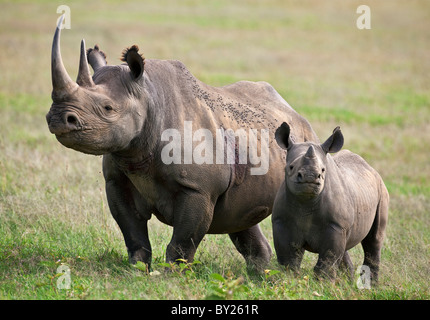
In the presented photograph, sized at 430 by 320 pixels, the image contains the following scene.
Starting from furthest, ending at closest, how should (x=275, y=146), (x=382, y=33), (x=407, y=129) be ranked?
(x=382, y=33), (x=407, y=129), (x=275, y=146)

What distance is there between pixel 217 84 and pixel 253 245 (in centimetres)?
1520

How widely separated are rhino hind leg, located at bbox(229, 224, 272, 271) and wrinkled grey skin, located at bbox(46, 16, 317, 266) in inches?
33.6

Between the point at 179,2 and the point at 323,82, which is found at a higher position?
the point at 179,2

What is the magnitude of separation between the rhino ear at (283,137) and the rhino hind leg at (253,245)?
1.75 meters

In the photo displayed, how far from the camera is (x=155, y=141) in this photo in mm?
7062

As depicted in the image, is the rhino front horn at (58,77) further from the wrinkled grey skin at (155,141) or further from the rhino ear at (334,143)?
the rhino ear at (334,143)

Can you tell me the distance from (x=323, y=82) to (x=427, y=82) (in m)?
3.65

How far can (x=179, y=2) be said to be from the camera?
45844 mm

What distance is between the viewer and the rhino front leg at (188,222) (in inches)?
282

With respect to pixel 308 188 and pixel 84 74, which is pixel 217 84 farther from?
pixel 84 74

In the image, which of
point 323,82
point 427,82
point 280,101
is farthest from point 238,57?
point 280,101

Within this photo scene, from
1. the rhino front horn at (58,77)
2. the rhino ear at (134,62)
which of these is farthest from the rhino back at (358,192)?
the rhino front horn at (58,77)
